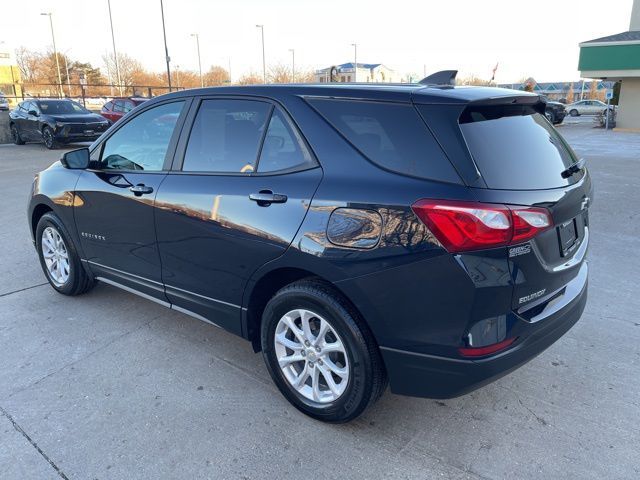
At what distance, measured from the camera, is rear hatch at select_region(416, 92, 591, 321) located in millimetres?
2219

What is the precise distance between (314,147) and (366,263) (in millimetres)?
703

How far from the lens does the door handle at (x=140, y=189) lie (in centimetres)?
345

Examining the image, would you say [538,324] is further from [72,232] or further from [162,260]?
[72,232]

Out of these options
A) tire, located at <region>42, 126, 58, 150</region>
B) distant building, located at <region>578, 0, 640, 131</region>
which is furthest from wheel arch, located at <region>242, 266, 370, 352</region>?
distant building, located at <region>578, 0, 640, 131</region>

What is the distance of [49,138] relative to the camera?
54.3ft

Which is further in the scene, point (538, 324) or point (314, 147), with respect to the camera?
point (314, 147)

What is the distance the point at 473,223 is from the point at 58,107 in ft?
59.9

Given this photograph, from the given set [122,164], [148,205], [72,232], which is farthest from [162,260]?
[72,232]

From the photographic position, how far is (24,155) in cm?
1550

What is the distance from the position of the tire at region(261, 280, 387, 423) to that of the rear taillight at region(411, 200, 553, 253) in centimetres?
63

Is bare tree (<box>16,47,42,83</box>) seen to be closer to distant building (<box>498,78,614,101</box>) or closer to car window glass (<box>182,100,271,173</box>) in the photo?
distant building (<box>498,78,614,101</box>)

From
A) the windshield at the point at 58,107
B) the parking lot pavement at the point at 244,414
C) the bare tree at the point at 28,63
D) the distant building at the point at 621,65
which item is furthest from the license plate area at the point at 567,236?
the bare tree at the point at 28,63

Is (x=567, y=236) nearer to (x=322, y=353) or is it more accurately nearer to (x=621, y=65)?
(x=322, y=353)

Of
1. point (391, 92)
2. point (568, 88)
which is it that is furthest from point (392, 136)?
point (568, 88)
